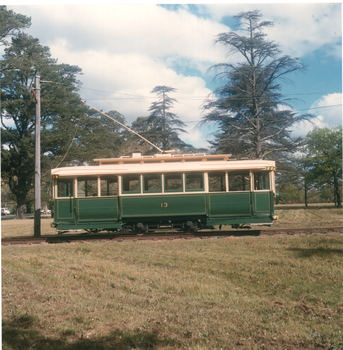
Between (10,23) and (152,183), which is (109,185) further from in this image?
(10,23)

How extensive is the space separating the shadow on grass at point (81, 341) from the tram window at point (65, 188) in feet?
29.3

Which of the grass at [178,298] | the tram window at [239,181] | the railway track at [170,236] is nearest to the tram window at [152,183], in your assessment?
the railway track at [170,236]

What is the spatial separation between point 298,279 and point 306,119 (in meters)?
17.2

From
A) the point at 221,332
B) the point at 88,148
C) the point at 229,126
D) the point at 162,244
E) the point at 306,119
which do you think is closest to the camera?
the point at 221,332

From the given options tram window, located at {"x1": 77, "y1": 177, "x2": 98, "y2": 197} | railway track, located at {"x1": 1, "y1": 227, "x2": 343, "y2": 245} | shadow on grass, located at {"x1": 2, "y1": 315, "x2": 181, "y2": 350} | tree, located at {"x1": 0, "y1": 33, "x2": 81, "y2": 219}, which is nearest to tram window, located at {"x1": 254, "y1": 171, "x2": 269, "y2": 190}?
railway track, located at {"x1": 1, "y1": 227, "x2": 343, "y2": 245}

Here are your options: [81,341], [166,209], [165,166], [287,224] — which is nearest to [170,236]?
[166,209]

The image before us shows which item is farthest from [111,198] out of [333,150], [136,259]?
[333,150]

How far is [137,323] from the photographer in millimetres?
4707

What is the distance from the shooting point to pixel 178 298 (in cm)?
589

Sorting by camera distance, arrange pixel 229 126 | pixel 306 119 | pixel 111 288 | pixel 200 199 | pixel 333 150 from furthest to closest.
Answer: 1. pixel 333 150
2. pixel 229 126
3. pixel 306 119
4. pixel 200 199
5. pixel 111 288

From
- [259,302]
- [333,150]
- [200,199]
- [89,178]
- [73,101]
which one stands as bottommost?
[259,302]

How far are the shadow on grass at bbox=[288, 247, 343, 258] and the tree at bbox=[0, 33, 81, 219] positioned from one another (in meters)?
25.9

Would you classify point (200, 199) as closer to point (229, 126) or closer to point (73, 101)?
point (229, 126)

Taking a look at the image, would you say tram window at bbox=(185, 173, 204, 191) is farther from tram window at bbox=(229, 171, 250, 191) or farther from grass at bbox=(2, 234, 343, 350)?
grass at bbox=(2, 234, 343, 350)
